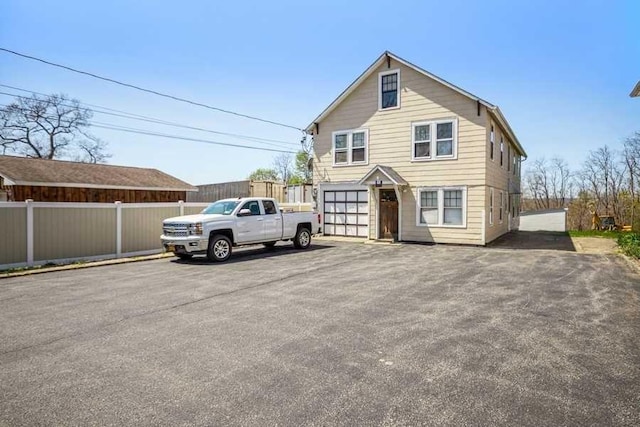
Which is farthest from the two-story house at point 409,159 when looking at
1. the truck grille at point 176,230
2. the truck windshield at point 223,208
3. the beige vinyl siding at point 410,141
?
the truck grille at point 176,230

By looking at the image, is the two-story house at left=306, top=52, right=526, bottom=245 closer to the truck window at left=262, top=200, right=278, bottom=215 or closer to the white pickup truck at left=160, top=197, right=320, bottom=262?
the white pickup truck at left=160, top=197, right=320, bottom=262

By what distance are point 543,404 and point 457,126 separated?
1429cm

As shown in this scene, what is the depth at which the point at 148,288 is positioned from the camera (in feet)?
26.5

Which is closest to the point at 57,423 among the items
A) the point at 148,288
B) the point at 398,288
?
the point at 148,288

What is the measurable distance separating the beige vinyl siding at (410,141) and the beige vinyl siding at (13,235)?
1267cm

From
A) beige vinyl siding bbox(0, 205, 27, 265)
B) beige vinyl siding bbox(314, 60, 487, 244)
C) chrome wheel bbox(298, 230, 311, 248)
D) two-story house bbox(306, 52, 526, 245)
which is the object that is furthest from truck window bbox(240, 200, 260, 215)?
beige vinyl siding bbox(314, 60, 487, 244)

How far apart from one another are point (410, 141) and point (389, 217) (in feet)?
12.3

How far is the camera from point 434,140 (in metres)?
16.5

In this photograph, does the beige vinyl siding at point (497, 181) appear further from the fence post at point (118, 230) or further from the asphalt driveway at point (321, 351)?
the fence post at point (118, 230)

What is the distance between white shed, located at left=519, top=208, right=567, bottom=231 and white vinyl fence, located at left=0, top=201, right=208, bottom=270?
90.2 feet

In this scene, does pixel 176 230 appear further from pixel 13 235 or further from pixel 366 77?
pixel 366 77

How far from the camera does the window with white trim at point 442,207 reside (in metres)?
16.0

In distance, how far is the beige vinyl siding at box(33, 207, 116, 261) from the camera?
11.1 meters

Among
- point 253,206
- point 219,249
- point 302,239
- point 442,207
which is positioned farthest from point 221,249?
point 442,207
